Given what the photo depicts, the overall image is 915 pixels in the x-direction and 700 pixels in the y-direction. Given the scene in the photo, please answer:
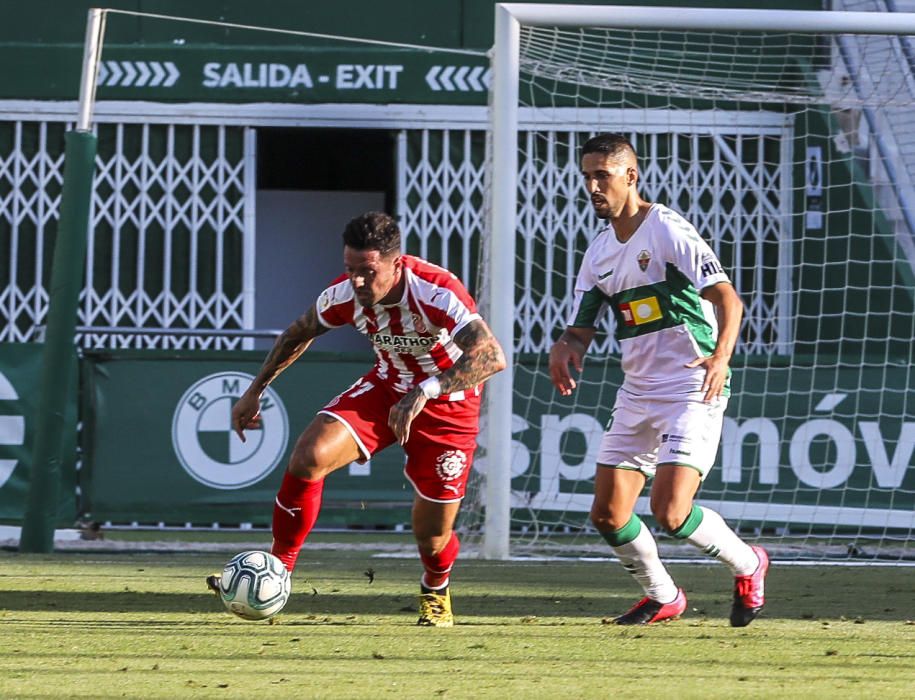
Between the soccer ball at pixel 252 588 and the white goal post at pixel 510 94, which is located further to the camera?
the white goal post at pixel 510 94

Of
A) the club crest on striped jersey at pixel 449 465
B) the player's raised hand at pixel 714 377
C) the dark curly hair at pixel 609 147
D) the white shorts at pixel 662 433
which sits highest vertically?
the dark curly hair at pixel 609 147

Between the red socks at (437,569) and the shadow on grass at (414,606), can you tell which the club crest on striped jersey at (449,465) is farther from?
the shadow on grass at (414,606)

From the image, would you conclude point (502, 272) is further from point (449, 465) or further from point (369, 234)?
point (369, 234)

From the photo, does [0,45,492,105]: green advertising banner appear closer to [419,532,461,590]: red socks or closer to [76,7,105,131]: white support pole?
[76,7,105,131]: white support pole

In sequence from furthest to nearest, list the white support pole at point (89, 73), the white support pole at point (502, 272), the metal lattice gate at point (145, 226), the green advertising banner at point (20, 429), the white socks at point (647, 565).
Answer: the metal lattice gate at point (145, 226) < the green advertising banner at point (20, 429) < the white support pole at point (89, 73) < the white support pole at point (502, 272) < the white socks at point (647, 565)

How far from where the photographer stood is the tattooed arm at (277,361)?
625 cm

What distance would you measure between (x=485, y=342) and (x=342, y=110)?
9.09 m

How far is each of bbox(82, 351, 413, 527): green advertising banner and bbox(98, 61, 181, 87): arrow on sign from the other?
14.6ft

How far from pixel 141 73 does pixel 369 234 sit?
9355 millimetres

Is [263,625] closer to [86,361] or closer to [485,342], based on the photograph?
[485,342]

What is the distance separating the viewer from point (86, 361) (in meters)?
10.9

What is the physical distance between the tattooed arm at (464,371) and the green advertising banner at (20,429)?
5.37 m

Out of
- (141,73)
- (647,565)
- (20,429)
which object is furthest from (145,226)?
(647,565)

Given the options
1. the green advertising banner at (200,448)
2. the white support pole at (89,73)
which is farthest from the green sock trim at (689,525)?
the white support pole at (89,73)
